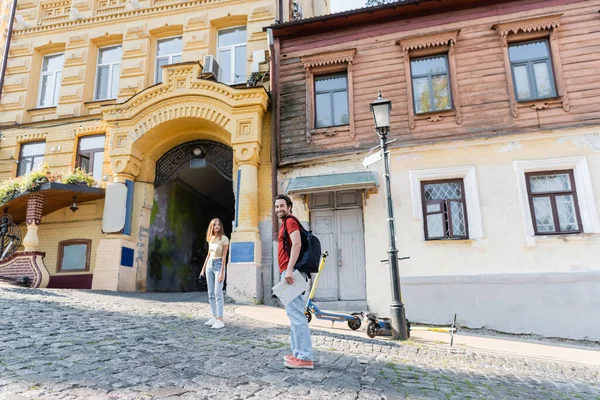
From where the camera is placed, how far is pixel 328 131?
36.4 ft

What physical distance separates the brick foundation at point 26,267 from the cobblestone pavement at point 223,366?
380 cm

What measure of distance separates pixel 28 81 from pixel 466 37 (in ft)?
48.7

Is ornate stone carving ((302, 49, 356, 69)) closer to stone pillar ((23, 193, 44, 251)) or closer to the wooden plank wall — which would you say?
the wooden plank wall

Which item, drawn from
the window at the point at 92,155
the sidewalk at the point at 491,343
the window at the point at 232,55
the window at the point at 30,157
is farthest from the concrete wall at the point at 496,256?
the window at the point at 30,157

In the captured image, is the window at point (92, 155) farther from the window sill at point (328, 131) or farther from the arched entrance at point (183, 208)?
the window sill at point (328, 131)

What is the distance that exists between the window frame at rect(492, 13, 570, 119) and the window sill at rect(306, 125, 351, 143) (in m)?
4.21

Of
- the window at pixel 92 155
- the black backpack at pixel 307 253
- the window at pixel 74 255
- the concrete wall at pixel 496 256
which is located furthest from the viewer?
the window at pixel 92 155

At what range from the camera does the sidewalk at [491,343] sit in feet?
21.4

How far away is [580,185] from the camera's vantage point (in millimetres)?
9141

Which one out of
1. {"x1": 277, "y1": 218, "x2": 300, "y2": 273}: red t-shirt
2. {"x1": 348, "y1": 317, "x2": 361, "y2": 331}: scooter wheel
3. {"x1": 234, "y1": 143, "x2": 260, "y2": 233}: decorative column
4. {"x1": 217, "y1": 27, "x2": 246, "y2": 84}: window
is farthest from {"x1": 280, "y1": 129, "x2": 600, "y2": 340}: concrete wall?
{"x1": 217, "y1": 27, "x2": 246, "y2": 84}: window

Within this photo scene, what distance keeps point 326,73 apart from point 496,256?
674 cm

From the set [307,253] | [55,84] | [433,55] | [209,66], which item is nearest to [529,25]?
[433,55]

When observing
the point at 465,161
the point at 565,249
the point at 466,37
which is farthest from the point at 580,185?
the point at 466,37

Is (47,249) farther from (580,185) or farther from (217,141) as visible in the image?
(580,185)
